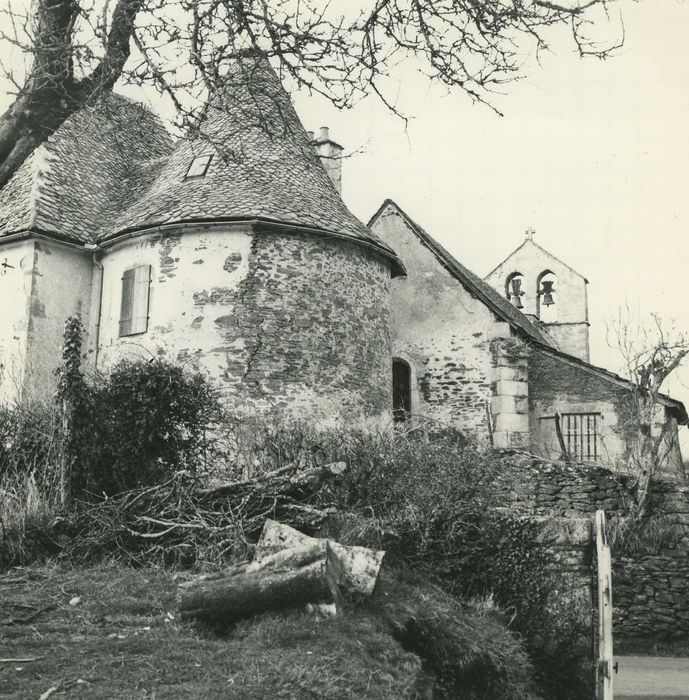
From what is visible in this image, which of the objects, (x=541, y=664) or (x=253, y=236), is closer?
(x=541, y=664)

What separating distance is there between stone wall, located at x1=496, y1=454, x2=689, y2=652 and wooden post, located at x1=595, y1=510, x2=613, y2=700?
211 inches

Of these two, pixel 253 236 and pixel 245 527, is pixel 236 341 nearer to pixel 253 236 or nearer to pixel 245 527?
pixel 253 236

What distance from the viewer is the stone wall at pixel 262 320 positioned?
18.3 m

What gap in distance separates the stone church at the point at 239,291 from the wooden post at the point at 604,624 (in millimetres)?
9654

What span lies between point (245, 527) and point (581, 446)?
1694 centimetres

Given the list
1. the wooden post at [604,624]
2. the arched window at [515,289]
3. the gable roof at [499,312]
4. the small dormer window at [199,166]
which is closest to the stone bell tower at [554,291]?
the arched window at [515,289]

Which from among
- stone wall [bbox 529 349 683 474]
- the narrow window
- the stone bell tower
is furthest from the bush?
the stone bell tower

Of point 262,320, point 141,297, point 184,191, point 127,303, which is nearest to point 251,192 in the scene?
point 184,191

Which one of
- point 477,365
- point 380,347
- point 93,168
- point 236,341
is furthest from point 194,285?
point 477,365

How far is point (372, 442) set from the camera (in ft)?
43.5

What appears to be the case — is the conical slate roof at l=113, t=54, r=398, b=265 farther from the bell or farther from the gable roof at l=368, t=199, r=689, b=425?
the bell

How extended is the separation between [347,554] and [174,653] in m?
1.91

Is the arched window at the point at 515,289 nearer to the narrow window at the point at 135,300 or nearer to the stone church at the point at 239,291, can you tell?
the stone church at the point at 239,291

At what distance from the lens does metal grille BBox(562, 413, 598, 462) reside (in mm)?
24547
